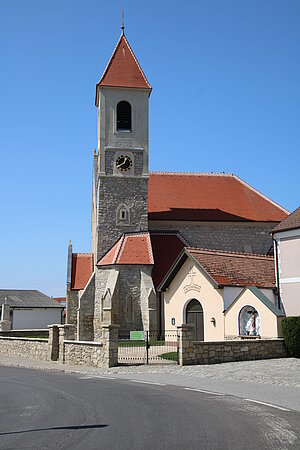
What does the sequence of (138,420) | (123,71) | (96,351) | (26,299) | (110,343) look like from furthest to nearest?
1. (26,299)
2. (123,71)
3. (96,351)
4. (110,343)
5. (138,420)

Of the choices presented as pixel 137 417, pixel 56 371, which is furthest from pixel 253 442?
pixel 56 371

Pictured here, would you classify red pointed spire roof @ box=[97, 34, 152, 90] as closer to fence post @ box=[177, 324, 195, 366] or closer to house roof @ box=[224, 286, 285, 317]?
house roof @ box=[224, 286, 285, 317]

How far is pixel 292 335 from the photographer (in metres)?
19.3

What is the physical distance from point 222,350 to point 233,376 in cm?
334

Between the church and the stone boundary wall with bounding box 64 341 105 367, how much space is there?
7357 mm

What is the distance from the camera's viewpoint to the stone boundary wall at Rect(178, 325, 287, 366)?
56.5 ft

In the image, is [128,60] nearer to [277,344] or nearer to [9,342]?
[9,342]

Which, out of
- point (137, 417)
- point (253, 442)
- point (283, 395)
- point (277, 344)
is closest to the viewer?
point (253, 442)

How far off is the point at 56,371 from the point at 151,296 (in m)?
12.3

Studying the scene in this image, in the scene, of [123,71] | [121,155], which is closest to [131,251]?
[121,155]

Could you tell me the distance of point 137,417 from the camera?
860 cm

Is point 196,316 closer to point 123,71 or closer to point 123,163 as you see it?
point 123,163

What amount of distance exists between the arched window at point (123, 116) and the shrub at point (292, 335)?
20.9 meters

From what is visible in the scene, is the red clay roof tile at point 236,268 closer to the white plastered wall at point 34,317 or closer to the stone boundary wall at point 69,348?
the stone boundary wall at point 69,348
